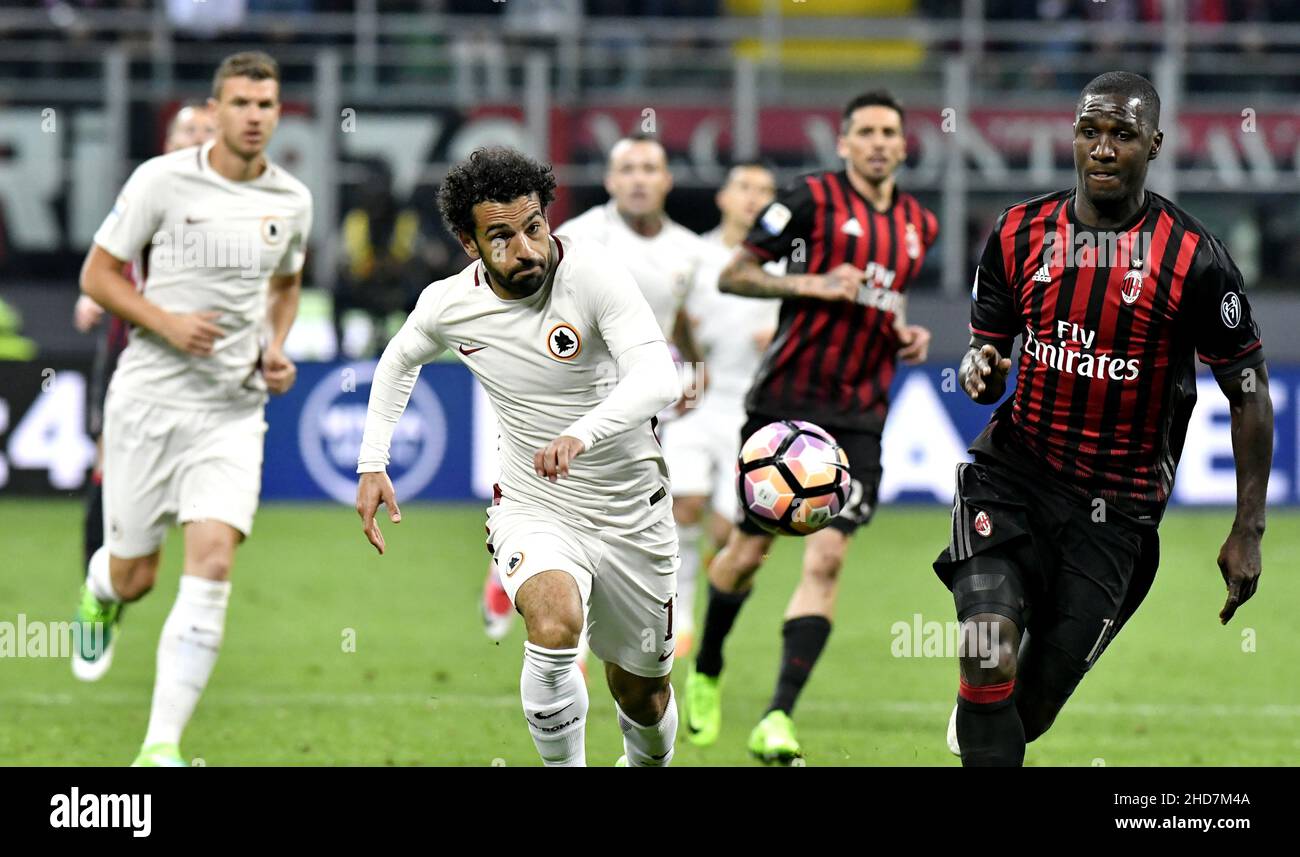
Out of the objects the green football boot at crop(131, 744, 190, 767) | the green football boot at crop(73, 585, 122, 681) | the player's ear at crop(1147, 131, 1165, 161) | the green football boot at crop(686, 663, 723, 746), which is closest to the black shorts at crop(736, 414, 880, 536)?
the green football boot at crop(686, 663, 723, 746)

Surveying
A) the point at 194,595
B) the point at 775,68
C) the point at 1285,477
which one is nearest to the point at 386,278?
the point at 775,68

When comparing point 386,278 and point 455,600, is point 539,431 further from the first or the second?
point 386,278

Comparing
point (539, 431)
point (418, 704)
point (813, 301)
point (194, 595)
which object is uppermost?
point (813, 301)

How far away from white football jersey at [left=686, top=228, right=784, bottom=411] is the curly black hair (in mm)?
4727

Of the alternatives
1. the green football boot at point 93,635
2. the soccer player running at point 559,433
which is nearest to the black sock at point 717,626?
the soccer player running at point 559,433

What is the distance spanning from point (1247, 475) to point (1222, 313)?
462mm

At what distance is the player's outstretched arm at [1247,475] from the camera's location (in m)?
5.42

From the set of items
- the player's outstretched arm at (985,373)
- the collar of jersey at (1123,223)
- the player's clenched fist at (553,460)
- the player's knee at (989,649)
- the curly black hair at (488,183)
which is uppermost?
the curly black hair at (488,183)

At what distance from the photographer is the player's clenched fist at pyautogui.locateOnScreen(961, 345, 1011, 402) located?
5.57m

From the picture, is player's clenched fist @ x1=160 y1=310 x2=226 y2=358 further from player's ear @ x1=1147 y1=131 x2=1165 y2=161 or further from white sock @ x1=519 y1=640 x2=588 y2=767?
player's ear @ x1=1147 y1=131 x2=1165 y2=161

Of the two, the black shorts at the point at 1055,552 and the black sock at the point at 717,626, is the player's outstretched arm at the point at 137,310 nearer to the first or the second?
the black sock at the point at 717,626

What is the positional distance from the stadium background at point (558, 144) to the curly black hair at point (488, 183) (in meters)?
6.71

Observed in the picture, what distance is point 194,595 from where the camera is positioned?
22.7 ft

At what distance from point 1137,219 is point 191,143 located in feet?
15.0
